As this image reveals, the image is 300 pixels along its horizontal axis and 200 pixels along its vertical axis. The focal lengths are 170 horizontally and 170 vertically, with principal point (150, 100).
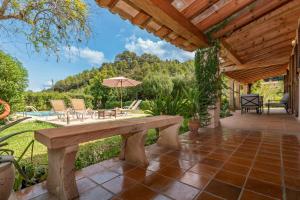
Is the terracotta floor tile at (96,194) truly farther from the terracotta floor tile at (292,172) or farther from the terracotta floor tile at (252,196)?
the terracotta floor tile at (292,172)

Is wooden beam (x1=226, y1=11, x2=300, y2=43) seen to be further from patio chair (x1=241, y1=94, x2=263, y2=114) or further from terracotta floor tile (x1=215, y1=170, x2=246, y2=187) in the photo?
terracotta floor tile (x1=215, y1=170, x2=246, y2=187)

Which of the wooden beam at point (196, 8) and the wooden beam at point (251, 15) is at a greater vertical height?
the wooden beam at point (251, 15)

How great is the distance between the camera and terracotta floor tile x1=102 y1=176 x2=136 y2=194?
1674 mm

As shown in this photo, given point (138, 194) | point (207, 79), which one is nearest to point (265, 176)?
point (138, 194)

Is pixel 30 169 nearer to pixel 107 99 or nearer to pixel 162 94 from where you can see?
pixel 162 94

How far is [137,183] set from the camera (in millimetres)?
1786

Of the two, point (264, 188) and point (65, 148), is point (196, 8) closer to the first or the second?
point (264, 188)

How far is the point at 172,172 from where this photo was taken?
2031 mm

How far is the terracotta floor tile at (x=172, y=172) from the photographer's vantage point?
1.95 meters

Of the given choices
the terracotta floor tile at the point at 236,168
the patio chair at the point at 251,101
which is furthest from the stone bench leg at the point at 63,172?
the patio chair at the point at 251,101

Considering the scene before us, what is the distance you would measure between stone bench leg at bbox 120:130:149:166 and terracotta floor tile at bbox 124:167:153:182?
0.14 m

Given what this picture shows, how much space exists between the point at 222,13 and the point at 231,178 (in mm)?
3539

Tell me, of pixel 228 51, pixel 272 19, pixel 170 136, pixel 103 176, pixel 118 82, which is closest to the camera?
pixel 103 176

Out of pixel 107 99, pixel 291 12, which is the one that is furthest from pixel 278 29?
pixel 107 99
